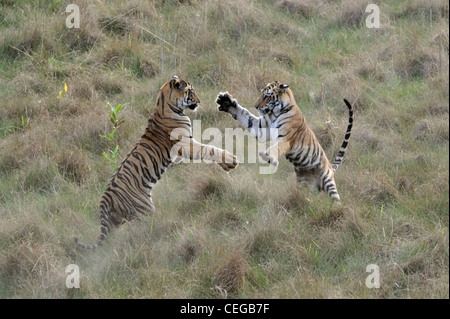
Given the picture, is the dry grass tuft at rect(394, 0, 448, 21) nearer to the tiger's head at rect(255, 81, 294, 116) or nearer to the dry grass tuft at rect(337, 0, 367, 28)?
the dry grass tuft at rect(337, 0, 367, 28)

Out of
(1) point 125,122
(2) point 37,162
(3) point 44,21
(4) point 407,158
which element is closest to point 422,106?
(4) point 407,158

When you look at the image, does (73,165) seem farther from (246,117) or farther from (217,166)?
(246,117)

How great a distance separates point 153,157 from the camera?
620cm

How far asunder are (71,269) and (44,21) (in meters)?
5.29

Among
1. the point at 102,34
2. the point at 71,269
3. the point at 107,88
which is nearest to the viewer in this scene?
the point at 71,269

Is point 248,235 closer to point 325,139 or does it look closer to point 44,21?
point 325,139

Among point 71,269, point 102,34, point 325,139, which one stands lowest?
point 71,269

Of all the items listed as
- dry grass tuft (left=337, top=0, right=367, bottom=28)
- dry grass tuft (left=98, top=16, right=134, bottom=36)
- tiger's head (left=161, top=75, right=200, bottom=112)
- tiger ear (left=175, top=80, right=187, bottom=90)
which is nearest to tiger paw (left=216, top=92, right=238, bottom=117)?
tiger's head (left=161, top=75, right=200, bottom=112)

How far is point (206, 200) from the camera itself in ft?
20.5

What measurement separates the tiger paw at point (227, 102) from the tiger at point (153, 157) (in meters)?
0.32

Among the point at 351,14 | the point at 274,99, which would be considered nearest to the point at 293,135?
the point at 274,99

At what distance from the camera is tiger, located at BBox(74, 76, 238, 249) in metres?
5.89

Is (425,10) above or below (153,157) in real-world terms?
above

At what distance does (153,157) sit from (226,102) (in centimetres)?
101
